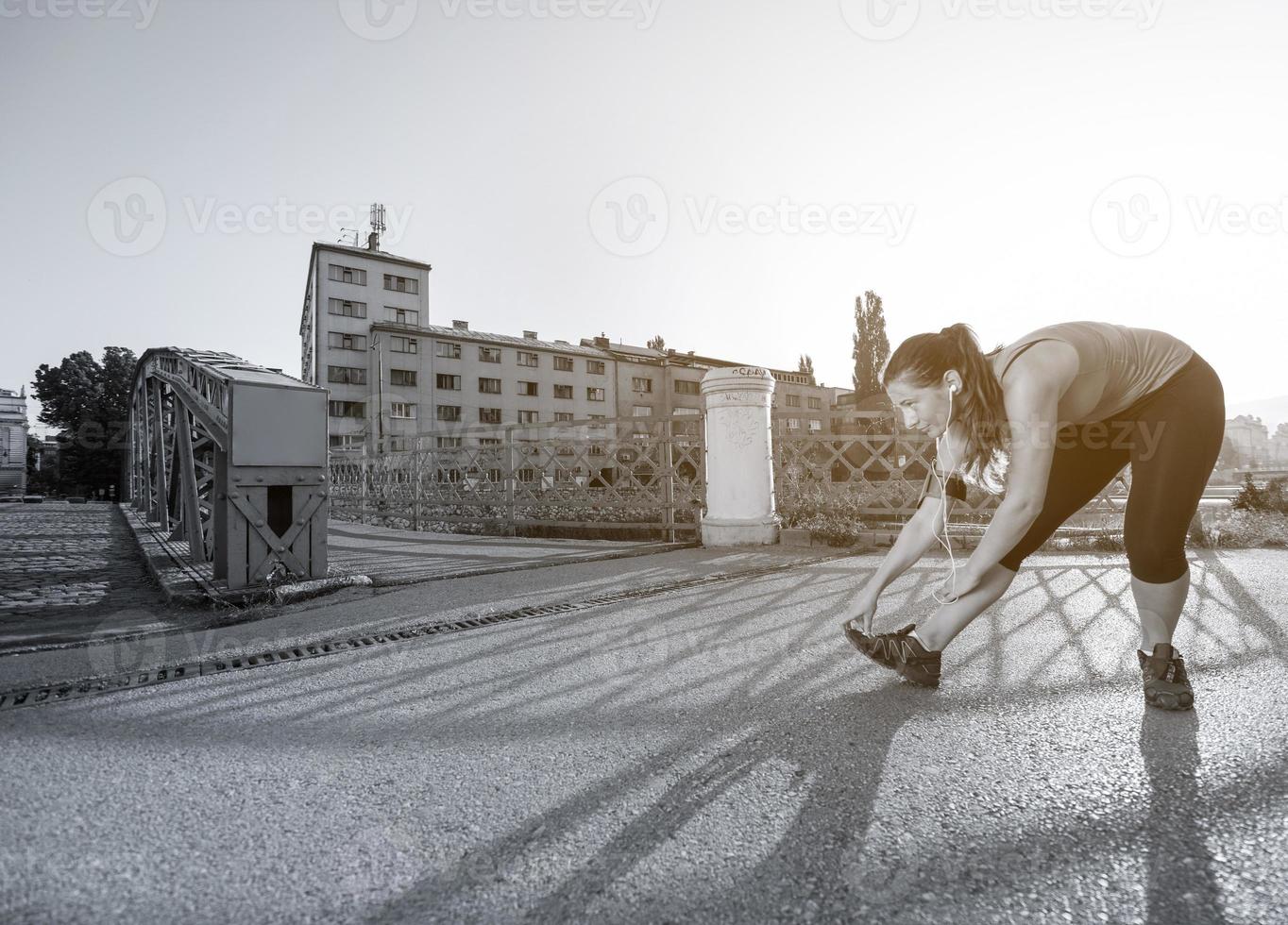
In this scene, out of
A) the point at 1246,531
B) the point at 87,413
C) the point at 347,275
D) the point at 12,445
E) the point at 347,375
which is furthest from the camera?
the point at 12,445

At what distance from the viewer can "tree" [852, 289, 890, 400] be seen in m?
44.0

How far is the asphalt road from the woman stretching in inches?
15.8

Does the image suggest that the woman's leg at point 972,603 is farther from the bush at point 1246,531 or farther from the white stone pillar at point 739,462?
the bush at point 1246,531

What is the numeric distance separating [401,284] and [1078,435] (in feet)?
164

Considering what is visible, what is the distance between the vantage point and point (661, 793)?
1670 millimetres

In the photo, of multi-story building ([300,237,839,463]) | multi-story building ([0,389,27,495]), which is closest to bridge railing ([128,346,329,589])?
multi-story building ([300,237,839,463])

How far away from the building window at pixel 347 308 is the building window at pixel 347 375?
150 inches

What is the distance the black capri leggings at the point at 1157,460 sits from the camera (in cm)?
220

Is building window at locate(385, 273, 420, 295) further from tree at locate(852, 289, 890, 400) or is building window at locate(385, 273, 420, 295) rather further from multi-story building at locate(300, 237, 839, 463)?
tree at locate(852, 289, 890, 400)

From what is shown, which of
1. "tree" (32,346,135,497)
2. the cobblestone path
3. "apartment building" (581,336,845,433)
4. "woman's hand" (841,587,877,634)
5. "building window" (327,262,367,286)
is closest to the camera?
"woman's hand" (841,587,877,634)

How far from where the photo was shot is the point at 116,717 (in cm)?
231

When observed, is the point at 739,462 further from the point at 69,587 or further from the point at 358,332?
the point at 358,332

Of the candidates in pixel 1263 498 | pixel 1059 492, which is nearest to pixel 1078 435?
pixel 1059 492

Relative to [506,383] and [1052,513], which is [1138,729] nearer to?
[1052,513]
